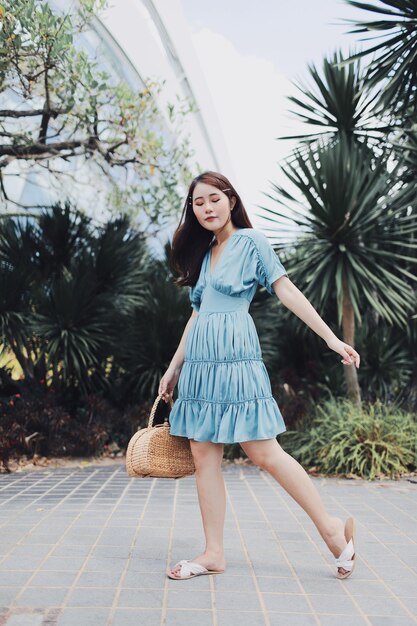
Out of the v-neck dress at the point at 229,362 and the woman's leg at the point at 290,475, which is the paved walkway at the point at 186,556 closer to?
the woman's leg at the point at 290,475

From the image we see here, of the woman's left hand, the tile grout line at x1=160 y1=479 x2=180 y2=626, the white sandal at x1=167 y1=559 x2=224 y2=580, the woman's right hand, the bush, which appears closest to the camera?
the tile grout line at x1=160 y1=479 x2=180 y2=626

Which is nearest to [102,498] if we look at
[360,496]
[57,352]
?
[360,496]

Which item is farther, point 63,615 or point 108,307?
point 108,307

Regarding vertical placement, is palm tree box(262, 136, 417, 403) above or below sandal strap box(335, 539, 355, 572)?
above

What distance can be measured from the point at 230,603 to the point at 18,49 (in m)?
4.82

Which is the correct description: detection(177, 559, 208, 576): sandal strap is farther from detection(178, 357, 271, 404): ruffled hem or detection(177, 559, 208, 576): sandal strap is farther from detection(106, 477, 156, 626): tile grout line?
detection(178, 357, 271, 404): ruffled hem

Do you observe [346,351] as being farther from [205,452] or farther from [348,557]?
[348,557]

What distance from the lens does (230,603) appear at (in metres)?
2.83

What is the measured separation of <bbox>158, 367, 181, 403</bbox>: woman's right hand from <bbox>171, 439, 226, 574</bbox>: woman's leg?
0.89ft

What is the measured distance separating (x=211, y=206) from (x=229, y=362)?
0.69 metres

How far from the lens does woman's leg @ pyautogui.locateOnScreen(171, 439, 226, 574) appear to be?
3.15m

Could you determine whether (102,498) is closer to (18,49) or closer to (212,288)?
(212,288)

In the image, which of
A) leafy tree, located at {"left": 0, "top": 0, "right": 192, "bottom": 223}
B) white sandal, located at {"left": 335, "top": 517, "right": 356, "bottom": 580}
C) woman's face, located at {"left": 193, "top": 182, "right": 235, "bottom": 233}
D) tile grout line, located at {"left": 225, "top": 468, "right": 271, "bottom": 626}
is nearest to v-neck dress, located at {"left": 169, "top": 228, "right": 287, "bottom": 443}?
woman's face, located at {"left": 193, "top": 182, "right": 235, "bottom": 233}

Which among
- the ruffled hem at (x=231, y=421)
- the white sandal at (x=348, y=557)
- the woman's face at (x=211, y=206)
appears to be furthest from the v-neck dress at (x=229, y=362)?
the white sandal at (x=348, y=557)
